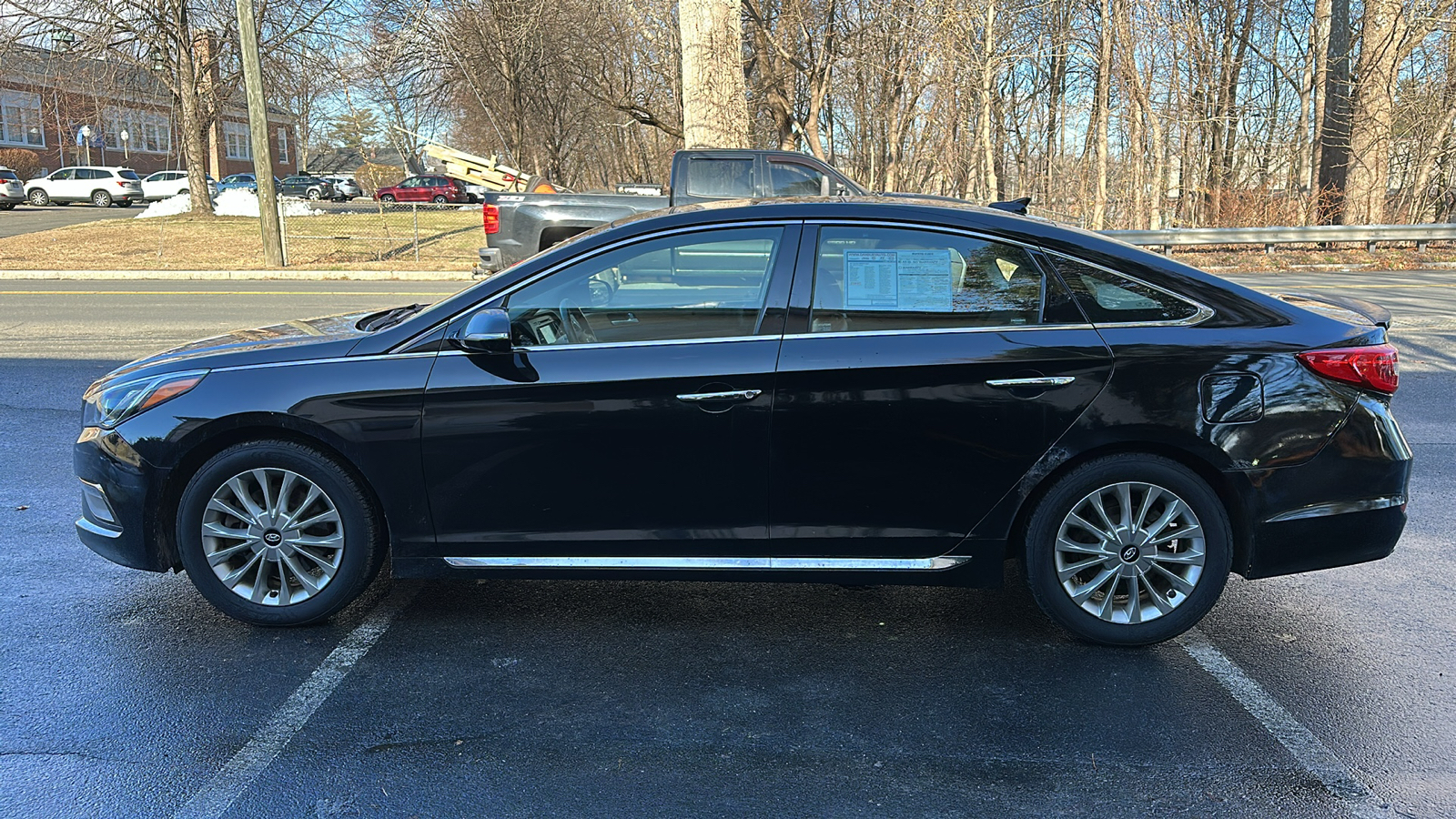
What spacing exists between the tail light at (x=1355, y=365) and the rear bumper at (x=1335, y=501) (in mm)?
73

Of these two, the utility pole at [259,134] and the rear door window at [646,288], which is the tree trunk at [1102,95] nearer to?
the utility pole at [259,134]

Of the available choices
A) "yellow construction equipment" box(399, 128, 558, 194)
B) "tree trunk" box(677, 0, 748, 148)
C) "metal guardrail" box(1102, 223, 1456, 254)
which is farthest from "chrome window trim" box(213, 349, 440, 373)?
"yellow construction equipment" box(399, 128, 558, 194)

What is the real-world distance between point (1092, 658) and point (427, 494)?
2.53 metres

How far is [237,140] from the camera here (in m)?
83.9

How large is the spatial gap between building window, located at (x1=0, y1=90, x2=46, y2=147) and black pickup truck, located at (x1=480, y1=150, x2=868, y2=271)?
6079 centimetres

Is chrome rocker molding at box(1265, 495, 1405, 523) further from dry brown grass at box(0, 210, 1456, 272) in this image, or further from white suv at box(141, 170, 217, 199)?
white suv at box(141, 170, 217, 199)

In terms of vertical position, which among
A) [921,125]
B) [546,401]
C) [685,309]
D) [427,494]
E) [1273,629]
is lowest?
[1273,629]

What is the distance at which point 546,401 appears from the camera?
3.93 m

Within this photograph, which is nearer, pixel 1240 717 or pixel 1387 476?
pixel 1240 717

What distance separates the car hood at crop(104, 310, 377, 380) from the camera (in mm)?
4117

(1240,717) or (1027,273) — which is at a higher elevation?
(1027,273)

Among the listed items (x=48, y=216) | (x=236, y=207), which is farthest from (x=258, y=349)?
(x=48, y=216)

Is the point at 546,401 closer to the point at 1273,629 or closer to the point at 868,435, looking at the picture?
the point at 868,435

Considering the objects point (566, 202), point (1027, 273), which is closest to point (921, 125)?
point (566, 202)
